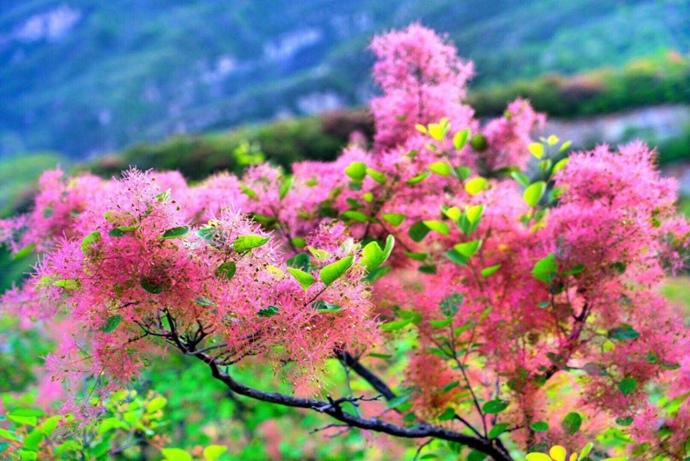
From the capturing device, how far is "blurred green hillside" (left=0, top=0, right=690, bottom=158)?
40688 millimetres

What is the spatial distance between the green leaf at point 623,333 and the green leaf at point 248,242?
1.08m

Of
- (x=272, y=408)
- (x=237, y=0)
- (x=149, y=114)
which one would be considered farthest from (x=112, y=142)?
(x=272, y=408)

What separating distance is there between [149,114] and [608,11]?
137 ft

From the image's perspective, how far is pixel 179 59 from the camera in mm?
58688

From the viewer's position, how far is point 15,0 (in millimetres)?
74438

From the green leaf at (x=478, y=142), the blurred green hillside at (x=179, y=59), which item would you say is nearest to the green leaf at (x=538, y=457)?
the green leaf at (x=478, y=142)

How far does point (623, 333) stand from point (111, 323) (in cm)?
133

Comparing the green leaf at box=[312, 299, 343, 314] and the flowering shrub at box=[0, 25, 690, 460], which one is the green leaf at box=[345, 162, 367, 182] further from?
the green leaf at box=[312, 299, 343, 314]

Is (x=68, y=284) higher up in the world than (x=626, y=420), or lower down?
higher up

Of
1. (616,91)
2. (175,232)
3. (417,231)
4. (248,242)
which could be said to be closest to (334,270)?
(248,242)

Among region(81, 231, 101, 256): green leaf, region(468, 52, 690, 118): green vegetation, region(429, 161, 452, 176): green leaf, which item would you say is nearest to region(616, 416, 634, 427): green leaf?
region(429, 161, 452, 176): green leaf

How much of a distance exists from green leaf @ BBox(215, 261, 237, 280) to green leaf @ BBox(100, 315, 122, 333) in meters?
0.21

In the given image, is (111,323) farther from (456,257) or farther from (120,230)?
(456,257)

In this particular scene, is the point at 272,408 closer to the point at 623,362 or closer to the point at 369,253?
the point at 623,362
